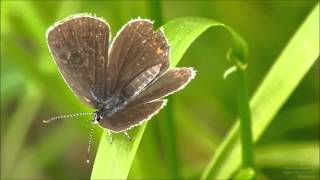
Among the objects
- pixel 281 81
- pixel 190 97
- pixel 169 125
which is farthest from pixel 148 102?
pixel 190 97

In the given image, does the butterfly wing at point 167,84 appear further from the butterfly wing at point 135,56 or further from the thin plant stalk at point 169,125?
the thin plant stalk at point 169,125

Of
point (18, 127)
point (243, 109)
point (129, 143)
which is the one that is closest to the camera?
point (129, 143)

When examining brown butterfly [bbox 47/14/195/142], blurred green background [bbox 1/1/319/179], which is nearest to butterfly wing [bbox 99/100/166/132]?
brown butterfly [bbox 47/14/195/142]

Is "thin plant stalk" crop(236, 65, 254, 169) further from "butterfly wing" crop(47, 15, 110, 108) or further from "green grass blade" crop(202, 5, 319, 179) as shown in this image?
"butterfly wing" crop(47, 15, 110, 108)

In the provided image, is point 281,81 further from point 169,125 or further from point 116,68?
point 116,68

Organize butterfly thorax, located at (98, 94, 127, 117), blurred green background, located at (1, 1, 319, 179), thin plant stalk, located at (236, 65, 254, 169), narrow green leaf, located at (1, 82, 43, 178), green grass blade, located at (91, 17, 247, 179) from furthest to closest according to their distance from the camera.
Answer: narrow green leaf, located at (1, 82, 43, 178) → blurred green background, located at (1, 1, 319, 179) → thin plant stalk, located at (236, 65, 254, 169) → butterfly thorax, located at (98, 94, 127, 117) → green grass blade, located at (91, 17, 247, 179)

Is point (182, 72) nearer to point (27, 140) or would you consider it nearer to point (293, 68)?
point (293, 68)
